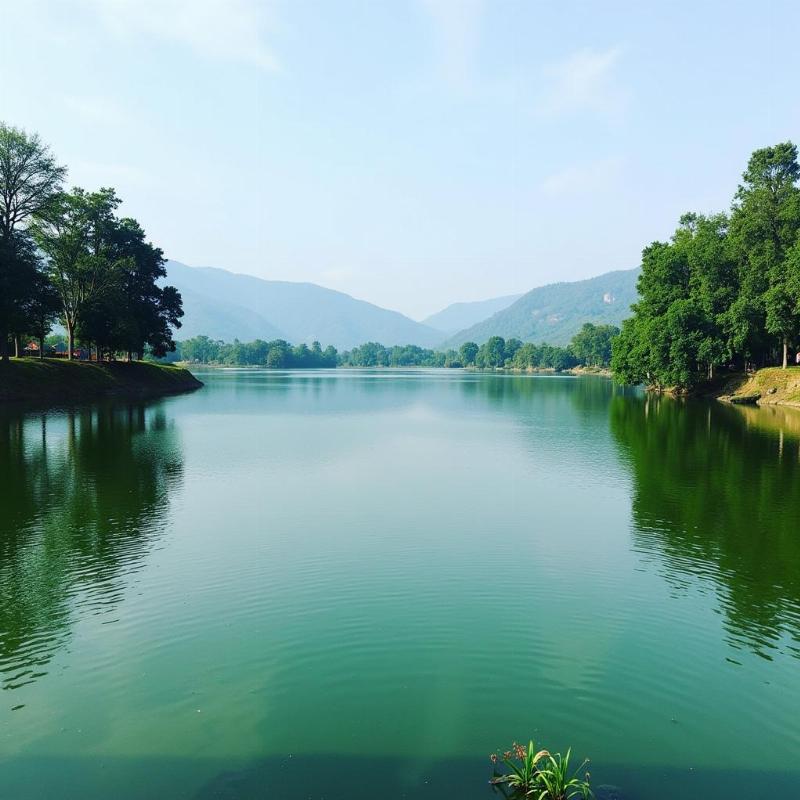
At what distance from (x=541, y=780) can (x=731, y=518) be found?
1970 cm

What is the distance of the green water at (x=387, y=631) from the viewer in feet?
32.8

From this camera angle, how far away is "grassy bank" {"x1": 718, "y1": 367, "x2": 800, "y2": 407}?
77.8 meters

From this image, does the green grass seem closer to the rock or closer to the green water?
the rock

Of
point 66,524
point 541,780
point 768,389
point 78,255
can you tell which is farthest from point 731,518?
point 78,255

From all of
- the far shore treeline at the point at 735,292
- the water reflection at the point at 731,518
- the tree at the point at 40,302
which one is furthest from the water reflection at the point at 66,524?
the far shore treeline at the point at 735,292

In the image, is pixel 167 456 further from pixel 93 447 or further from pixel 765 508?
pixel 765 508

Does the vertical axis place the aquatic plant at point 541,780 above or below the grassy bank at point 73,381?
Answer: below

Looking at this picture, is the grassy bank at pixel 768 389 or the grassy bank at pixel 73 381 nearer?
the grassy bank at pixel 73 381

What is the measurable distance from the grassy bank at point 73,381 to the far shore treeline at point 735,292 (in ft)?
257

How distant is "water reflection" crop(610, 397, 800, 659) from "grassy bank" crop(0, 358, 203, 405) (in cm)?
6346

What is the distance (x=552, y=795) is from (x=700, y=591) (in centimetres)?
1075

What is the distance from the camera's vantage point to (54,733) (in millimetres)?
10594

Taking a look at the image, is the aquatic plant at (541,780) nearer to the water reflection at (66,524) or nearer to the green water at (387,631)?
the green water at (387,631)

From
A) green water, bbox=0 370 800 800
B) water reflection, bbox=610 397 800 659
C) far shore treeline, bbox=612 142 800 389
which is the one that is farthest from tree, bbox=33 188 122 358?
far shore treeline, bbox=612 142 800 389
